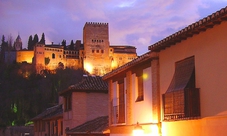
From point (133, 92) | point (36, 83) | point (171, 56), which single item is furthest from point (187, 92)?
point (36, 83)

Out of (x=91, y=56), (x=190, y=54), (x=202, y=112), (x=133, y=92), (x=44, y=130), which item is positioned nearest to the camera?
(x=202, y=112)

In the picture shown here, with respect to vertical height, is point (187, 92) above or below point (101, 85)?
below

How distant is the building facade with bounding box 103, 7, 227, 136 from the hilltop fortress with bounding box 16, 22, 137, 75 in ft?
302

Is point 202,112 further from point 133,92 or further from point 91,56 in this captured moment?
point 91,56

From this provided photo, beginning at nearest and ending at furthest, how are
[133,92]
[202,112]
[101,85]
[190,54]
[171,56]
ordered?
[202,112]
[190,54]
[171,56]
[133,92]
[101,85]

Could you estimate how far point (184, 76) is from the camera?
480 inches

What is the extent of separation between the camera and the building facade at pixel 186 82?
10.7 m

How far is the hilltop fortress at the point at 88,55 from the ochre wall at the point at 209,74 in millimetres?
95162

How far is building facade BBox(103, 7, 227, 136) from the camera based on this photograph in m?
10.7

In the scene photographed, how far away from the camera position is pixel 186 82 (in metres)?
11.7

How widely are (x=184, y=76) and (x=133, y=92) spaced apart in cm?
486

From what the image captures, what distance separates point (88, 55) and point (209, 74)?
100027mm

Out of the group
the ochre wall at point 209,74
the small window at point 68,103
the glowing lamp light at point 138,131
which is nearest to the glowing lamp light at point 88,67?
the small window at point 68,103

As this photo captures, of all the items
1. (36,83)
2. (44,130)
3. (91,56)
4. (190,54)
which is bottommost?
(44,130)
